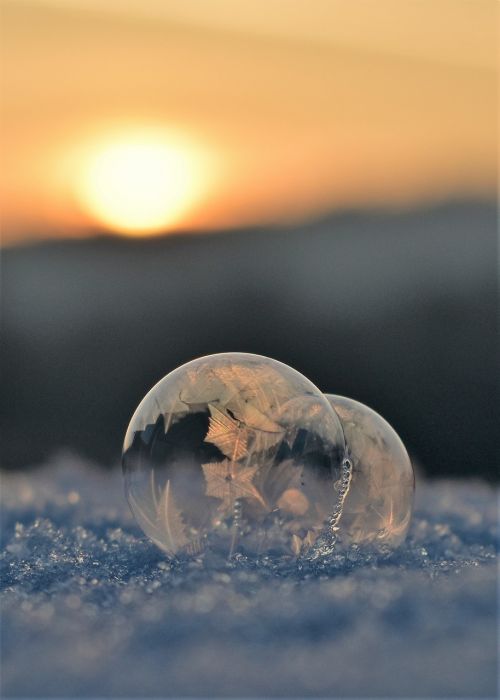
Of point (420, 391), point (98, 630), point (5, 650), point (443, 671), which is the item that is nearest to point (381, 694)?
point (443, 671)

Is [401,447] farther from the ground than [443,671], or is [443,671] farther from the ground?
[401,447]

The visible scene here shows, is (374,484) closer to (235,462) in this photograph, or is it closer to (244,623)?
(235,462)

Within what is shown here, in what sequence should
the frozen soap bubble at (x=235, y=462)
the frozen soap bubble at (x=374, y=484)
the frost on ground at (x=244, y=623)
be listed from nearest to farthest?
the frost on ground at (x=244, y=623) → the frozen soap bubble at (x=235, y=462) → the frozen soap bubble at (x=374, y=484)

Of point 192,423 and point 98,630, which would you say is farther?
point 192,423

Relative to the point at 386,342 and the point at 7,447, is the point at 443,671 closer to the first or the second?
the point at 7,447

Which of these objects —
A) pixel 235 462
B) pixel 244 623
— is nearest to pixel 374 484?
pixel 235 462
